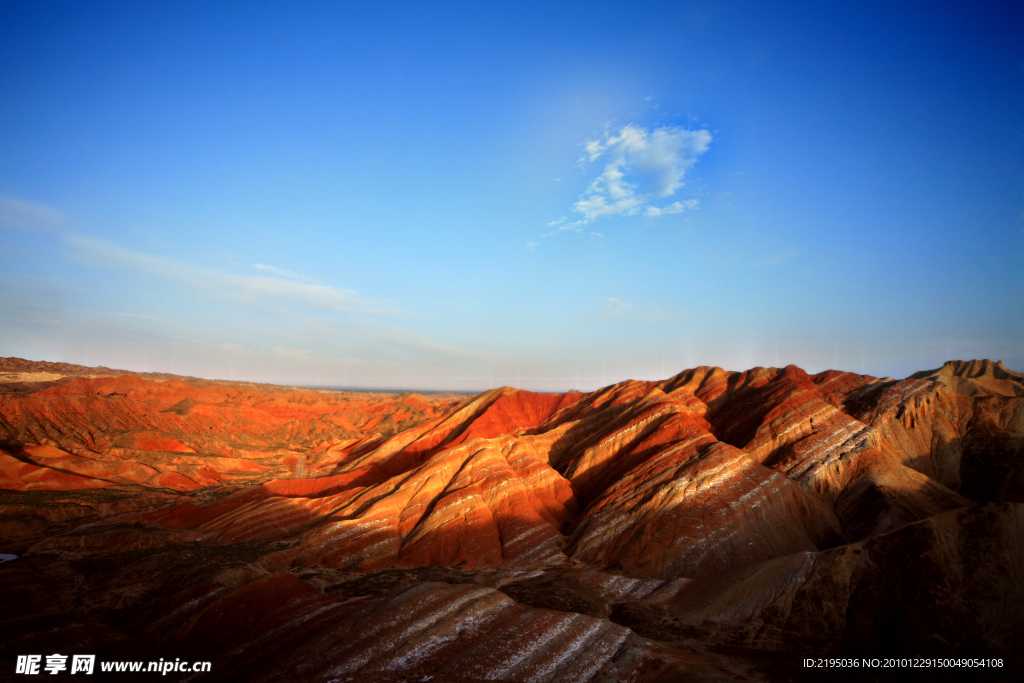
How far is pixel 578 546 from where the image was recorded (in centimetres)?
4288

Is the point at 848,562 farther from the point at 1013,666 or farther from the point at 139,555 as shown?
the point at 139,555

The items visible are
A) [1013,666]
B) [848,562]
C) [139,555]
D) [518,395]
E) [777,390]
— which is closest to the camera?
[1013,666]

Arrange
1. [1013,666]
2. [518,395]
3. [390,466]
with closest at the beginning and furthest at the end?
1. [1013,666]
2. [390,466]
3. [518,395]

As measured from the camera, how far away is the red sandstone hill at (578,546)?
24156 millimetres

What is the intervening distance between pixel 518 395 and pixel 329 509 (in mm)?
57002

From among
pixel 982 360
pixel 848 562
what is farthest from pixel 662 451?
pixel 982 360

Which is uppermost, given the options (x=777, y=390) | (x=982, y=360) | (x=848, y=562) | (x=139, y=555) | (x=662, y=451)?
(x=982, y=360)

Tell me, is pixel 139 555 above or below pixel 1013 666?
below

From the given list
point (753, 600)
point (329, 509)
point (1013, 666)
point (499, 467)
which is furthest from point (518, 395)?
point (1013, 666)

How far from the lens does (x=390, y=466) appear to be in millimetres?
75938

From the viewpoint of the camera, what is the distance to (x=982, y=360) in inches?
3780

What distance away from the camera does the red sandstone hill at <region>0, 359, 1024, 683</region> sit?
79.3 ft

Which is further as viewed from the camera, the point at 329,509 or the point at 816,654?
the point at 329,509

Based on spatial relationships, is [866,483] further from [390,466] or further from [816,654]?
[390,466]
